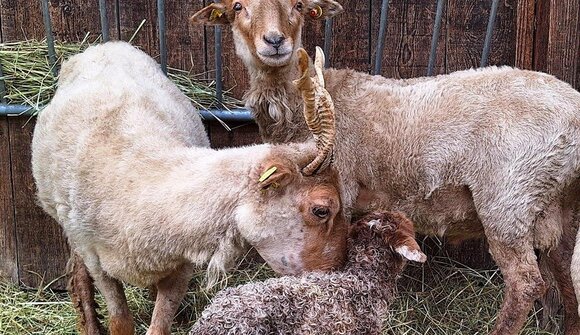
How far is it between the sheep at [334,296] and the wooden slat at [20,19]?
277 cm

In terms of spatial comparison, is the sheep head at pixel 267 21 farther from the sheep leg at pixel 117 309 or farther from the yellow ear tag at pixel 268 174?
the sheep leg at pixel 117 309

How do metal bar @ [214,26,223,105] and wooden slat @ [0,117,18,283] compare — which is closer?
metal bar @ [214,26,223,105]

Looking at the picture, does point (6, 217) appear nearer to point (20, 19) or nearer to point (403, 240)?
point (20, 19)

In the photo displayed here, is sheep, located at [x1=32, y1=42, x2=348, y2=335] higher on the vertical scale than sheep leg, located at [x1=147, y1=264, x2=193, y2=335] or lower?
higher

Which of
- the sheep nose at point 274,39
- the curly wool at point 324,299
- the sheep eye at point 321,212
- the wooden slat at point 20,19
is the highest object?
the sheep nose at point 274,39

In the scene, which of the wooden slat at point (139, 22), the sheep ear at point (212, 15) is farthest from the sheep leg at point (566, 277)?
the wooden slat at point (139, 22)

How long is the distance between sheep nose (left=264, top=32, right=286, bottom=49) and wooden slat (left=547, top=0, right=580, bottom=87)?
172cm

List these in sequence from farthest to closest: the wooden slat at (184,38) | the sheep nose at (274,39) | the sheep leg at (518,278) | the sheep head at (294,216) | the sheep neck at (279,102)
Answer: the wooden slat at (184,38)
the sheep neck at (279,102)
the sheep nose at (274,39)
the sheep leg at (518,278)
the sheep head at (294,216)

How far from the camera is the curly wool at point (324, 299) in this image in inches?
133

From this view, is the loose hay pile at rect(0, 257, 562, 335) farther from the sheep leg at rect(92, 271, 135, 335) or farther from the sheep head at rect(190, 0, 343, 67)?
the sheep head at rect(190, 0, 343, 67)

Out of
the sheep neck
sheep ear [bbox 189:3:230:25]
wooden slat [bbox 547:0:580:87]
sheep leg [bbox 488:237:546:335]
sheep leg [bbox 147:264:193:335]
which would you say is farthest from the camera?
wooden slat [bbox 547:0:580:87]

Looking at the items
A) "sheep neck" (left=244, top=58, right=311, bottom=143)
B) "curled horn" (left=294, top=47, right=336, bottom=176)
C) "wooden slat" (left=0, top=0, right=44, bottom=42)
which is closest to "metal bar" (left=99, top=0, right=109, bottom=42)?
"wooden slat" (left=0, top=0, right=44, bottom=42)

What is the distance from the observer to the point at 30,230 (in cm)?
573

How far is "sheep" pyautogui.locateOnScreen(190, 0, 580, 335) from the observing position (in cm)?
448
